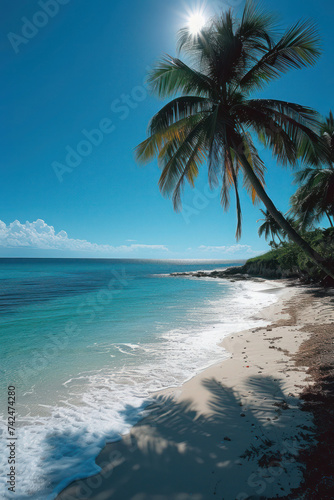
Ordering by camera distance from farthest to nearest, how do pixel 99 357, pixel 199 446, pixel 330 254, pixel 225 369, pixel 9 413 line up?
pixel 330 254 → pixel 99 357 → pixel 225 369 → pixel 9 413 → pixel 199 446

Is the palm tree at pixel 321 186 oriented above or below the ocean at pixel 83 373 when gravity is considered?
above

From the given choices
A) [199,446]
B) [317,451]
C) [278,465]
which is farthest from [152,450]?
[317,451]

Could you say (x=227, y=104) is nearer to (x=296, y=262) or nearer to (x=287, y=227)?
(x=287, y=227)

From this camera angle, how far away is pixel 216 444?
3.37 m

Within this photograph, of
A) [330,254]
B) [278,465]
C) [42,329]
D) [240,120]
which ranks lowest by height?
[42,329]

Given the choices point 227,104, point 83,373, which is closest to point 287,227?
point 227,104

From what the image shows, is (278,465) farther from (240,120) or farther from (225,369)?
(240,120)

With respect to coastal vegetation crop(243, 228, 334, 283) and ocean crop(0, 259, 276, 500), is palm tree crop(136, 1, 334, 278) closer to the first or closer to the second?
ocean crop(0, 259, 276, 500)

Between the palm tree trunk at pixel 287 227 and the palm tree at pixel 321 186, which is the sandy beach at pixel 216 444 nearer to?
the palm tree trunk at pixel 287 227

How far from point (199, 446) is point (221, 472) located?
22.3 inches

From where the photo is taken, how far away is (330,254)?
59.2 feet

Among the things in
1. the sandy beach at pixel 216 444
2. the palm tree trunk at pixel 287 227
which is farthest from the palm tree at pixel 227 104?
the sandy beach at pixel 216 444

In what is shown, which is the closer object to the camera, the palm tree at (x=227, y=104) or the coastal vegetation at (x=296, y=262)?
the palm tree at (x=227, y=104)

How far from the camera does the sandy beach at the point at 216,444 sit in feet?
8.83
